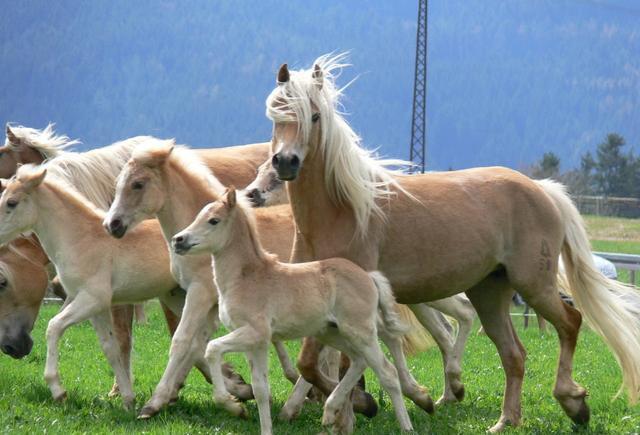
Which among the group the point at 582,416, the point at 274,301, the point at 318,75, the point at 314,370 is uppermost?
the point at 318,75

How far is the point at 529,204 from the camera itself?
7.93 meters

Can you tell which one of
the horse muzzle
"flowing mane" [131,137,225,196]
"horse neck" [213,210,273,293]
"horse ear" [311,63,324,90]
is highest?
"horse ear" [311,63,324,90]

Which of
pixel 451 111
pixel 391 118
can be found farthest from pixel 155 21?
pixel 451 111

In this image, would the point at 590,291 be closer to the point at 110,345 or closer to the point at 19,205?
the point at 110,345

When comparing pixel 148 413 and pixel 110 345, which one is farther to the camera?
pixel 110 345

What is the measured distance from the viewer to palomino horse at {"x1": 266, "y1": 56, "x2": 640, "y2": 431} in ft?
23.1

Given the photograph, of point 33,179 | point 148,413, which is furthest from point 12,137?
point 148,413

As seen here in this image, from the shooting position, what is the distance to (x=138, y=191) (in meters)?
7.36

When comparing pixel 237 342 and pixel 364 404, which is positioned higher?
pixel 237 342

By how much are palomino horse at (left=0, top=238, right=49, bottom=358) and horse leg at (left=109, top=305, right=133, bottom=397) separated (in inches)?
29.8

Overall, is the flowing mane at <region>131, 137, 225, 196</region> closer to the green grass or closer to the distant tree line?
the green grass

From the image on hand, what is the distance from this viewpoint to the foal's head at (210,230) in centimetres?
641

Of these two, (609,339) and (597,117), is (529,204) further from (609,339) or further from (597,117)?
(597,117)

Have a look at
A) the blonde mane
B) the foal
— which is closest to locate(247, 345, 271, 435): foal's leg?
the foal
